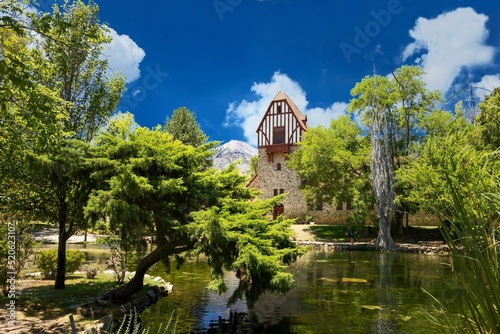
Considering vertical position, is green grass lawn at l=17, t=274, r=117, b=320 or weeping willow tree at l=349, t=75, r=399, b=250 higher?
weeping willow tree at l=349, t=75, r=399, b=250

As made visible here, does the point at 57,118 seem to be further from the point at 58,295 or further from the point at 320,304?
the point at 320,304

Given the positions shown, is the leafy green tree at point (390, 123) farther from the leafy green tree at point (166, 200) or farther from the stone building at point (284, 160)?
the leafy green tree at point (166, 200)

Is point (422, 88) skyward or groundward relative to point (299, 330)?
skyward

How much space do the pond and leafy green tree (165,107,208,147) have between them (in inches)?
953

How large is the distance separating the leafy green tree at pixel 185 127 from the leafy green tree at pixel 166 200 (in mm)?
30020

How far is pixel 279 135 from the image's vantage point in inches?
1522

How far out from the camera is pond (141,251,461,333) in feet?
29.0

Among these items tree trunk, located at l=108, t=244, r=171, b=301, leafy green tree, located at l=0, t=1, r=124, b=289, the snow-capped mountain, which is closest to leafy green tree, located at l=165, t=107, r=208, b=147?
leafy green tree, located at l=0, t=1, r=124, b=289

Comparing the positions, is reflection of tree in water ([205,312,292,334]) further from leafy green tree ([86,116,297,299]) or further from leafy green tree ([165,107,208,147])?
leafy green tree ([165,107,208,147])

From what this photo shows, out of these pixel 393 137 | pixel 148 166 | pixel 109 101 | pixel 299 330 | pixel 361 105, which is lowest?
pixel 299 330

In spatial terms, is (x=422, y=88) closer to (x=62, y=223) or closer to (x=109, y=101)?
(x=109, y=101)

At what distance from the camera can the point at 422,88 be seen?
1150 inches

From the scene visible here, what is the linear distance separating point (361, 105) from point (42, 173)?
2645 cm

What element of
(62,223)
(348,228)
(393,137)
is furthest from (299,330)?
(393,137)
